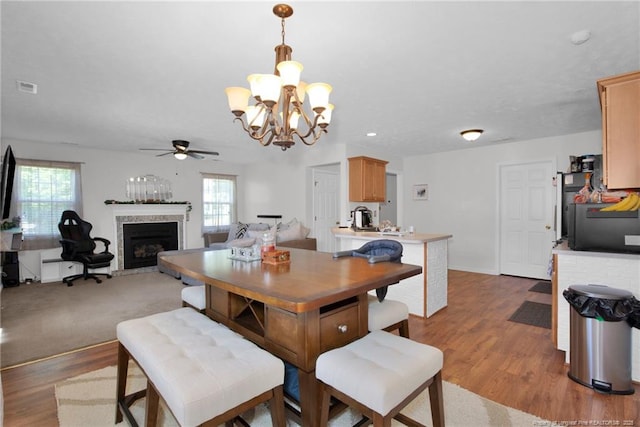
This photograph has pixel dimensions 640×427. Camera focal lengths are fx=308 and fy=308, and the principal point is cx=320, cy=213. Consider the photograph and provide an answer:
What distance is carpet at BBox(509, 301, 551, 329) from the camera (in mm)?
3285

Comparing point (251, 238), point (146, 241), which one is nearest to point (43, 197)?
point (146, 241)

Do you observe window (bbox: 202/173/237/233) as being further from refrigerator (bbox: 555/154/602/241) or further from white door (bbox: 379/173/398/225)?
refrigerator (bbox: 555/154/602/241)

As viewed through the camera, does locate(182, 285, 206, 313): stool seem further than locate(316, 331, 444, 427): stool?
Yes

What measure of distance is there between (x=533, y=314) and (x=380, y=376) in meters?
3.26

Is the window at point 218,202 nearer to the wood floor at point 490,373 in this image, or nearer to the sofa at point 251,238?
the sofa at point 251,238

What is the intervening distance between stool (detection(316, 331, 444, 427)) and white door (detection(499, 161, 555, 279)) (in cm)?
480

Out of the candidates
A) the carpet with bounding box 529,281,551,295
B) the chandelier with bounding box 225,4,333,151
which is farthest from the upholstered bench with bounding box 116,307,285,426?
the carpet with bounding box 529,281,551,295

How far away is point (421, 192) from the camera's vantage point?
6.48 metres

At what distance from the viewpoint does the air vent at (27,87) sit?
2683mm

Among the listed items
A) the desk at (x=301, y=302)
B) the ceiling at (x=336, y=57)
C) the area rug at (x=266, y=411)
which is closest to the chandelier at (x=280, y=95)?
the ceiling at (x=336, y=57)

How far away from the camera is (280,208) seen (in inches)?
265

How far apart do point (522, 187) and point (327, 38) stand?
4798mm

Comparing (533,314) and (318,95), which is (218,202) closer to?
(318,95)

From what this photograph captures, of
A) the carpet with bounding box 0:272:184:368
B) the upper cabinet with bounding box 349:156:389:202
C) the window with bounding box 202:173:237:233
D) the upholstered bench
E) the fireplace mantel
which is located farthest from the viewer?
the window with bounding box 202:173:237:233
